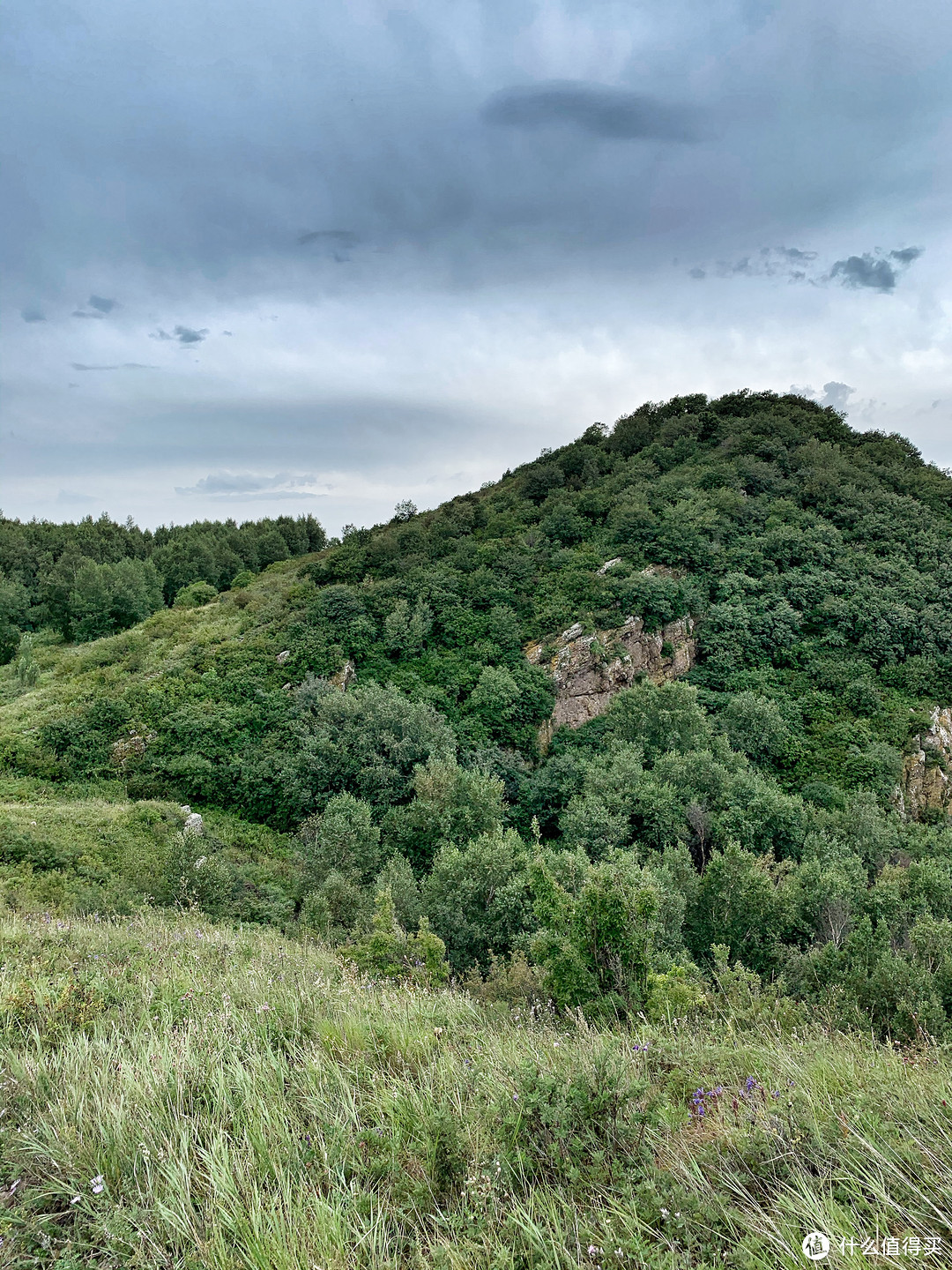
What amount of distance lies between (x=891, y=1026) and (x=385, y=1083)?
29.3 feet

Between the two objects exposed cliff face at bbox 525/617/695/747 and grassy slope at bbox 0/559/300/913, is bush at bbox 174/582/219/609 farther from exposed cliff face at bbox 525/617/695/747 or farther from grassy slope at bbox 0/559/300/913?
exposed cliff face at bbox 525/617/695/747

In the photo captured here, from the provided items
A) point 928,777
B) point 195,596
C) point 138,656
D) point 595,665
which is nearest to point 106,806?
point 138,656

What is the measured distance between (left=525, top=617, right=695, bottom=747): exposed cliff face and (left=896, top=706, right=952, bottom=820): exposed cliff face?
11.5m

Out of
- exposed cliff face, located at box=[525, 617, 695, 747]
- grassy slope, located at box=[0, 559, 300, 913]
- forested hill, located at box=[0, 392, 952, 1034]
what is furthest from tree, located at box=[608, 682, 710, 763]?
grassy slope, located at box=[0, 559, 300, 913]

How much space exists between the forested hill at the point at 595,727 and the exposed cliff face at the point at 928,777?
0.12 m

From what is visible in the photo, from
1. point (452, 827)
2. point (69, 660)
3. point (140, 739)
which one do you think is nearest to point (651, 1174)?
point (452, 827)

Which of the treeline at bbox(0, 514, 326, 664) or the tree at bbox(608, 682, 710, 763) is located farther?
the treeline at bbox(0, 514, 326, 664)

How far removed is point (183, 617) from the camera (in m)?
34.5

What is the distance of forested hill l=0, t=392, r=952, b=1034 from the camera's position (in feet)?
44.3

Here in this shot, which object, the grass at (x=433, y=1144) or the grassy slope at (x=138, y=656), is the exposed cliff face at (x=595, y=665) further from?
the grass at (x=433, y=1144)

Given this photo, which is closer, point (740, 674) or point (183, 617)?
point (740, 674)

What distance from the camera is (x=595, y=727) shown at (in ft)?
92.8

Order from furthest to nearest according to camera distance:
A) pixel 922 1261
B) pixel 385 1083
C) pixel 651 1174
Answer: pixel 385 1083 → pixel 651 1174 → pixel 922 1261

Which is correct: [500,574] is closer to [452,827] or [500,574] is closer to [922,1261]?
[452,827]
